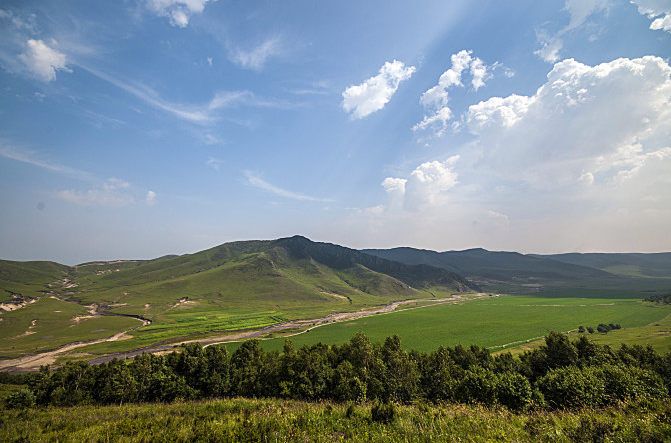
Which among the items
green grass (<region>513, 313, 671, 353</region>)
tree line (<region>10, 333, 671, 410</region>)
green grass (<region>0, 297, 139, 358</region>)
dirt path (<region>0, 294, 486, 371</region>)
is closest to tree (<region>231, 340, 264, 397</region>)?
tree line (<region>10, 333, 671, 410</region>)

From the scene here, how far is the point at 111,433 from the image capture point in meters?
15.4

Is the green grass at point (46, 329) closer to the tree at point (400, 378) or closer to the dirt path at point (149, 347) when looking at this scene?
the dirt path at point (149, 347)

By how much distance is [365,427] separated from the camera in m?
14.9

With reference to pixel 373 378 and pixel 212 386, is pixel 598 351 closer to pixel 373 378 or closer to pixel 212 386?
pixel 373 378

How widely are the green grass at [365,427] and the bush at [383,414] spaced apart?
35 centimetres

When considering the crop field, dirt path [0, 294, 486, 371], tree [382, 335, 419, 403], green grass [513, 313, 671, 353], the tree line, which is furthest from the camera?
the crop field

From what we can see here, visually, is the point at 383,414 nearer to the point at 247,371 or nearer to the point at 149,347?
the point at 247,371

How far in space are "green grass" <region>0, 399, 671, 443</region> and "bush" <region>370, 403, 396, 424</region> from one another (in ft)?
1.15

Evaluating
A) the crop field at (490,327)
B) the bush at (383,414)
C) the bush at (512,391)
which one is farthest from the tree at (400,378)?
the crop field at (490,327)

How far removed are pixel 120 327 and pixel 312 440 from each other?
200396 millimetres

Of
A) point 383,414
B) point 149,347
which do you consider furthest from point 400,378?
point 149,347

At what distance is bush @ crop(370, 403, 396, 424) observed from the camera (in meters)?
15.7

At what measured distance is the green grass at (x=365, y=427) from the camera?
12.3 m

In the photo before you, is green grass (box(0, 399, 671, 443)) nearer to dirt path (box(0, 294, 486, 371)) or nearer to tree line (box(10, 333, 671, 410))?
tree line (box(10, 333, 671, 410))
